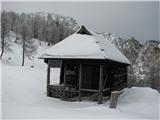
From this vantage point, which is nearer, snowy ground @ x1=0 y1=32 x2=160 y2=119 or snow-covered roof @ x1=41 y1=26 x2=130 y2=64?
snowy ground @ x1=0 y1=32 x2=160 y2=119

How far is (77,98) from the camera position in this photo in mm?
17969

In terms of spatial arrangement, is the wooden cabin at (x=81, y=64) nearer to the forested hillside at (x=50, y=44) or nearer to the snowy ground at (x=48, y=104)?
the snowy ground at (x=48, y=104)

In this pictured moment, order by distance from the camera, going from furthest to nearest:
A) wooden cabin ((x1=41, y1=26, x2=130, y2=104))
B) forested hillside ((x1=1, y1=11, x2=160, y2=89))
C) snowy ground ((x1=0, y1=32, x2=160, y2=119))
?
forested hillside ((x1=1, y1=11, x2=160, y2=89)) < wooden cabin ((x1=41, y1=26, x2=130, y2=104)) < snowy ground ((x1=0, y1=32, x2=160, y2=119))

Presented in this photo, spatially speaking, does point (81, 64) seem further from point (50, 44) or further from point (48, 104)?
point (50, 44)

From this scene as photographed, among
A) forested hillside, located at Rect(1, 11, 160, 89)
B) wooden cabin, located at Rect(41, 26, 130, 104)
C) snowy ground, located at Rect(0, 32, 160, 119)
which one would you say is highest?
forested hillside, located at Rect(1, 11, 160, 89)

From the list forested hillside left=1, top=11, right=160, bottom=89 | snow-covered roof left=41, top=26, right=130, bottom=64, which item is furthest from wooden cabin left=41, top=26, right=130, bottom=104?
forested hillside left=1, top=11, right=160, bottom=89

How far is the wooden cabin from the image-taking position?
17281 millimetres

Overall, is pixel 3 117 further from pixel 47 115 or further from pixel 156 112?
pixel 156 112

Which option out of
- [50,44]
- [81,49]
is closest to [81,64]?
[81,49]

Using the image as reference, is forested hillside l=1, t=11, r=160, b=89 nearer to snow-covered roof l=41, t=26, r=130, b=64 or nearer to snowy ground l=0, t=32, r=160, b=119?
snow-covered roof l=41, t=26, r=130, b=64

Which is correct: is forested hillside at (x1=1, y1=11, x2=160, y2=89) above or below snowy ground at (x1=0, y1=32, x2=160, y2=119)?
above

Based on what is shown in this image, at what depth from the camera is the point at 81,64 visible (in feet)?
59.5

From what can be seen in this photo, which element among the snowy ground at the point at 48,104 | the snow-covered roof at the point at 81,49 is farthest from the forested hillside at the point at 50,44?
the snowy ground at the point at 48,104

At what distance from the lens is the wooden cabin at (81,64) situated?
17.3 meters
